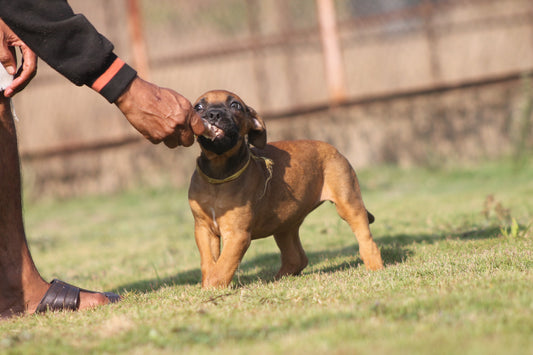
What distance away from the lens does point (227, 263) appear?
402cm

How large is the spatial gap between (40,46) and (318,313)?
73.5 inches

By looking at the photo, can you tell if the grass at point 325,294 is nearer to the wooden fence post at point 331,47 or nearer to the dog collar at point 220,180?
the dog collar at point 220,180

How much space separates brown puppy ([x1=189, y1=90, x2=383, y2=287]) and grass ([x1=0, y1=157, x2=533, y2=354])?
0.22 meters

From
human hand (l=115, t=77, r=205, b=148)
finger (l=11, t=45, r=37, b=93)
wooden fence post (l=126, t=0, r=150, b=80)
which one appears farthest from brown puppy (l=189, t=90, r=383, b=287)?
wooden fence post (l=126, t=0, r=150, b=80)

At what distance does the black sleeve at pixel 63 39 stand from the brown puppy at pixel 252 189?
868 millimetres

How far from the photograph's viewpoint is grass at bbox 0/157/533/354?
2586 mm

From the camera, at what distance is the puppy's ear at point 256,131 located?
14.5 feet

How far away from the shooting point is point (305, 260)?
4.90m

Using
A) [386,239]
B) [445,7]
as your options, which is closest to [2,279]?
[386,239]

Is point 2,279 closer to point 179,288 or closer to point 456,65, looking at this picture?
point 179,288

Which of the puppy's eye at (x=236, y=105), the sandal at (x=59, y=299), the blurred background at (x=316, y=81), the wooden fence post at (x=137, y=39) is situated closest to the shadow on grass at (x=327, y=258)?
the sandal at (x=59, y=299)

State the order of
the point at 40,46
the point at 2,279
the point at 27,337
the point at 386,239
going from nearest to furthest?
the point at 27,337 → the point at 40,46 → the point at 2,279 → the point at 386,239

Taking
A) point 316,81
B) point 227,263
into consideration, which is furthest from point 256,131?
point 316,81

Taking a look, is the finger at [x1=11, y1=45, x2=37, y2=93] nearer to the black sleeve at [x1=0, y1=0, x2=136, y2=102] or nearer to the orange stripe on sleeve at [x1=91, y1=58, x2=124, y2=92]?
the black sleeve at [x1=0, y1=0, x2=136, y2=102]
